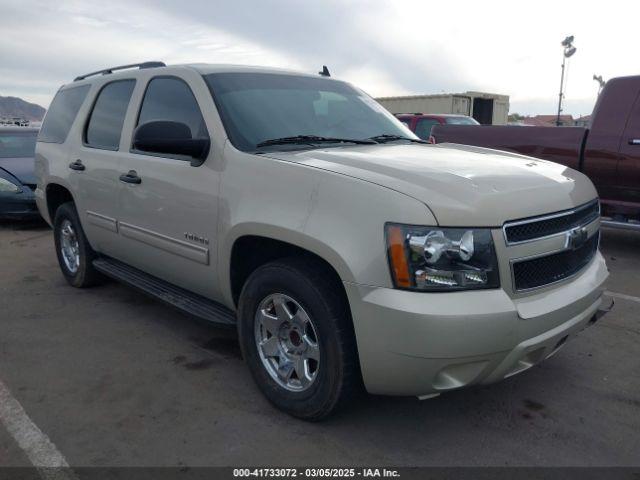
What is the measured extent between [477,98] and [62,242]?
18.3 metres

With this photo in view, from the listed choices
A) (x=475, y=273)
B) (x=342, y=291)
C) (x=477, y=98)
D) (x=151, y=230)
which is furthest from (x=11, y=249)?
(x=477, y=98)

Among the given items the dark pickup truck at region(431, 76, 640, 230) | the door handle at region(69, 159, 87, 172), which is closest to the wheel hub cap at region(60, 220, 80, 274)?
the door handle at region(69, 159, 87, 172)

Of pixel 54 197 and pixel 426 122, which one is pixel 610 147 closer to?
pixel 426 122

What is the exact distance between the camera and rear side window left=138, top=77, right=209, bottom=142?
361 cm

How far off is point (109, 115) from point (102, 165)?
1.54ft

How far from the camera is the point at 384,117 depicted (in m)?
4.31

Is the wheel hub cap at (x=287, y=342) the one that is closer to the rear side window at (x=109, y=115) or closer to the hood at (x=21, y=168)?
the rear side window at (x=109, y=115)

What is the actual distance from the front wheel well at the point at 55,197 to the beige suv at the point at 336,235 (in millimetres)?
1181

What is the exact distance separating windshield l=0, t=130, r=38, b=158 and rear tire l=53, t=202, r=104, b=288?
4.49 meters

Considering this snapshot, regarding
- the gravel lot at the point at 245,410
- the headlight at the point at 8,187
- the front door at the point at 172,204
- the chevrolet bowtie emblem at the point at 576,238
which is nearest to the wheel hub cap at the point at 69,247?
the gravel lot at the point at 245,410

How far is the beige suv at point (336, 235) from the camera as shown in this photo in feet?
8.14

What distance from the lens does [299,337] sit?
2.99 m

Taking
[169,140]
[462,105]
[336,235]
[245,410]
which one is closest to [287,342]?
[245,410]

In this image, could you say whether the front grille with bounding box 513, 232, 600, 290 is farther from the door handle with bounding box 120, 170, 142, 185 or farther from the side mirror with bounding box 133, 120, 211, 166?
the door handle with bounding box 120, 170, 142, 185
